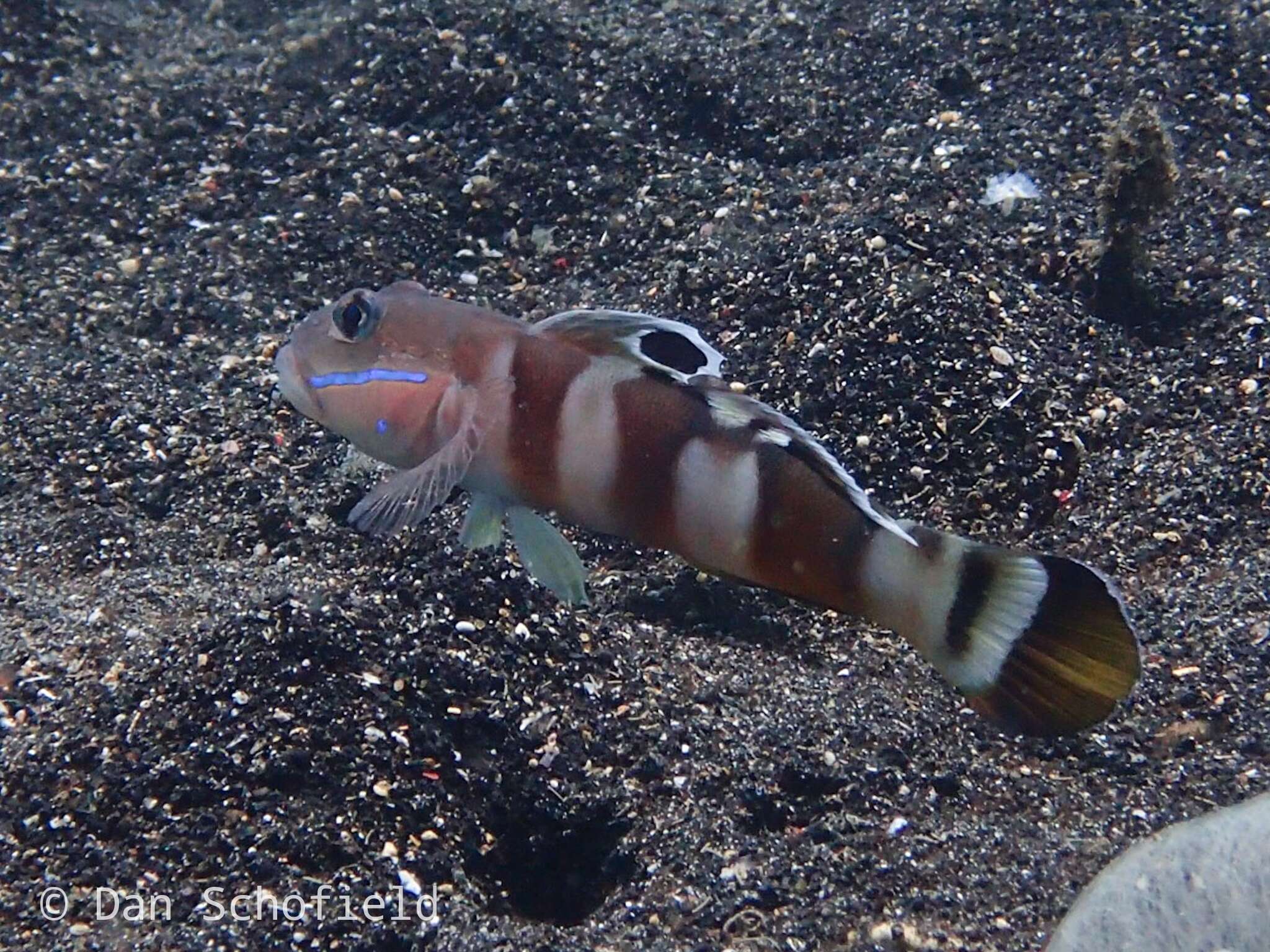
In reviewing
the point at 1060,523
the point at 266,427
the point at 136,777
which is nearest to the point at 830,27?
the point at 1060,523

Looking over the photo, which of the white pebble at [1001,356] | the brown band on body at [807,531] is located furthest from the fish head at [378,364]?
the white pebble at [1001,356]

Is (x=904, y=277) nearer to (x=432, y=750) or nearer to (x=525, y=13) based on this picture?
(x=432, y=750)

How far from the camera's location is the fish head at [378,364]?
2256mm

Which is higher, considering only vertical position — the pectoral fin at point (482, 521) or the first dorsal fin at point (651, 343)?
the first dorsal fin at point (651, 343)

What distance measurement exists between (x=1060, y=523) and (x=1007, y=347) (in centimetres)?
72

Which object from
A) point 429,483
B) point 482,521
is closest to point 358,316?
point 429,483

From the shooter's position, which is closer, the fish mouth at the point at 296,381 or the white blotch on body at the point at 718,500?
the white blotch on body at the point at 718,500

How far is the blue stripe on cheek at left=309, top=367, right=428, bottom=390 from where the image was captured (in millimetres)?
2254

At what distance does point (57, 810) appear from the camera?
2.54 m

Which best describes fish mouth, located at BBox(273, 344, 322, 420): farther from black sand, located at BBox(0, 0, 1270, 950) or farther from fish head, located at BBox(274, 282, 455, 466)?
black sand, located at BBox(0, 0, 1270, 950)

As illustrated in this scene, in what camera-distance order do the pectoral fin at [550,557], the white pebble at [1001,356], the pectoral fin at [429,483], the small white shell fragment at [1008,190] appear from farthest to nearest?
the small white shell fragment at [1008,190] → the white pebble at [1001,356] → the pectoral fin at [550,557] → the pectoral fin at [429,483]

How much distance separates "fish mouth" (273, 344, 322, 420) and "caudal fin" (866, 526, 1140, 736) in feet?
4.38

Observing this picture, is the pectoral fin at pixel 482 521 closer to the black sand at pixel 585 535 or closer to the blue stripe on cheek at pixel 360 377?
the blue stripe on cheek at pixel 360 377

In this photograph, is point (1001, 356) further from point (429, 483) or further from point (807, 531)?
point (429, 483)
